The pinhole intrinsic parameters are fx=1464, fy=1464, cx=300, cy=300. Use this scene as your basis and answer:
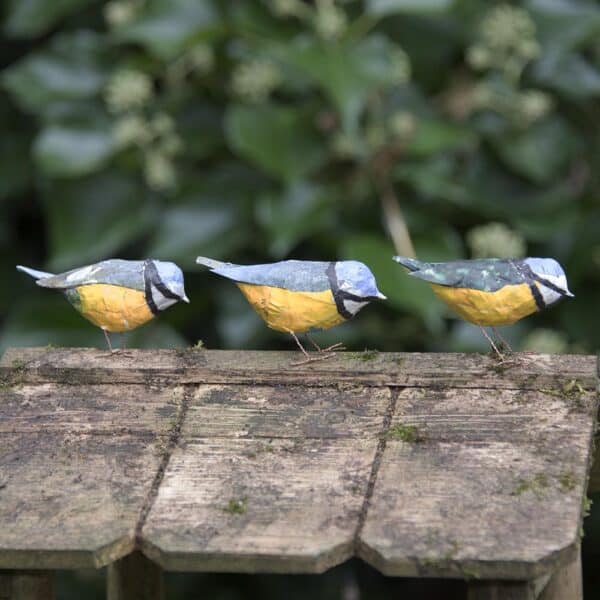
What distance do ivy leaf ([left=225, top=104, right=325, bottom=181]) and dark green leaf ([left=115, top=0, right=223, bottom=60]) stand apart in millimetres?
241

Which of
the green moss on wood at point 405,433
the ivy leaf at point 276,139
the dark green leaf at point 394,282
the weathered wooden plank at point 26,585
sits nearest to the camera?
the green moss on wood at point 405,433

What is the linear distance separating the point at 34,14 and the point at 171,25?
1.84 feet

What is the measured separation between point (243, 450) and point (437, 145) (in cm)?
199

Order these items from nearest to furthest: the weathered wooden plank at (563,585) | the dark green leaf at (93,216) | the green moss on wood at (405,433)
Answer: the green moss on wood at (405,433) → the weathered wooden plank at (563,585) → the dark green leaf at (93,216)

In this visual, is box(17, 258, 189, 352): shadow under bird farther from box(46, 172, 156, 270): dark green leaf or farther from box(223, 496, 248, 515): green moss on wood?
box(46, 172, 156, 270): dark green leaf

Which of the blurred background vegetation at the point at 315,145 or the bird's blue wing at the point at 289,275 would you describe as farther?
the blurred background vegetation at the point at 315,145

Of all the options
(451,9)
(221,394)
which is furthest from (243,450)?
(451,9)

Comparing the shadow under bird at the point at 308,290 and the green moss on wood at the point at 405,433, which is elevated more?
the shadow under bird at the point at 308,290

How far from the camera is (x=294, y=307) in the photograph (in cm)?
271

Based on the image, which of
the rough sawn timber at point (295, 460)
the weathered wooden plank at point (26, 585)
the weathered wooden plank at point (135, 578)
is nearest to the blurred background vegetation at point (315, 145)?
the weathered wooden plank at point (135, 578)

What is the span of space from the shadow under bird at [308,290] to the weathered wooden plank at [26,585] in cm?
65

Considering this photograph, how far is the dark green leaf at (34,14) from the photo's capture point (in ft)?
15.4

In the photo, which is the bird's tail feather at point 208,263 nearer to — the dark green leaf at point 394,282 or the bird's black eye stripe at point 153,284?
the bird's black eye stripe at point 153,284

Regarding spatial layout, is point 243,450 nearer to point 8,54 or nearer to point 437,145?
point 437,145
